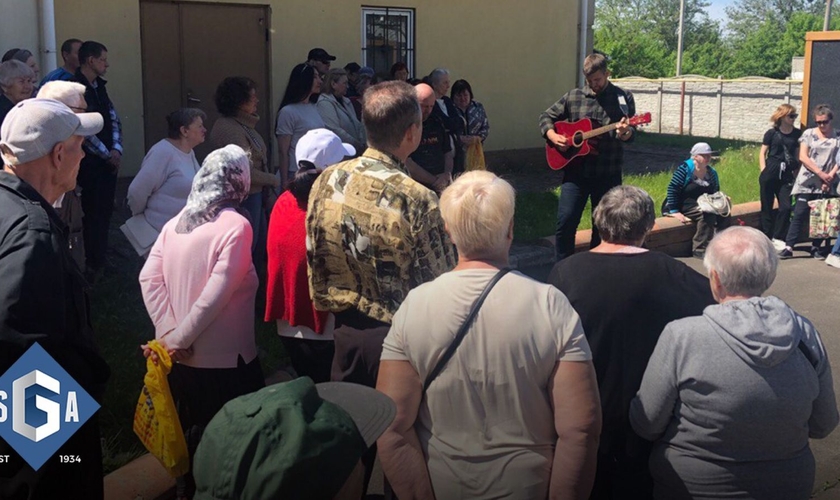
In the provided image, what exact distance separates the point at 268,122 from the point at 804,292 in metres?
6.64

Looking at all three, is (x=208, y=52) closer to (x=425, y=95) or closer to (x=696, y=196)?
(x=425, y=95)

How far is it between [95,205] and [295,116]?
1.84m

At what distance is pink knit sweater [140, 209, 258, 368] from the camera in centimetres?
368

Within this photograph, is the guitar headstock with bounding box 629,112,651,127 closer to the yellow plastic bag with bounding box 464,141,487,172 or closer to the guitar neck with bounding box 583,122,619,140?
the guitar neck with bounding box 583,122,619,140

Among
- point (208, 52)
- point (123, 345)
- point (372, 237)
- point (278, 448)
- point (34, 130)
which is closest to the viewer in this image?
point (278, 448)

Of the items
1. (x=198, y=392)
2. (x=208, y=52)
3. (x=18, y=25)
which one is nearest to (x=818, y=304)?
(x=198, y=392)

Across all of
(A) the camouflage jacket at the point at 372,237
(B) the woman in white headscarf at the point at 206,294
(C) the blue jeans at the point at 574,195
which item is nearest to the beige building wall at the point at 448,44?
(C) the blue jeans at the point at 574,195

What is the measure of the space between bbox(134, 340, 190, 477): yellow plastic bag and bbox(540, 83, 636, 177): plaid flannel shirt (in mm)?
4775

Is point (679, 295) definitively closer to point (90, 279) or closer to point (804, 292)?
point (90, 279)

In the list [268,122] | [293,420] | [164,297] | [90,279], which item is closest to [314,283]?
[164,297]

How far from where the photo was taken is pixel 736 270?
3043 millimetres

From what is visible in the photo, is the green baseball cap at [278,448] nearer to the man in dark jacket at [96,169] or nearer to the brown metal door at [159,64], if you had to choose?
the man in dark jacket at [96,169]

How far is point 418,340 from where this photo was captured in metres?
2.72

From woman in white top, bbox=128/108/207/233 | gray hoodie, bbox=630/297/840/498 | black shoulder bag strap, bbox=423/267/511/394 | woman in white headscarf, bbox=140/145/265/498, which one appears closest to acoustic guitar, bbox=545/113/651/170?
woman in white top, bbox=128/108/207/233
